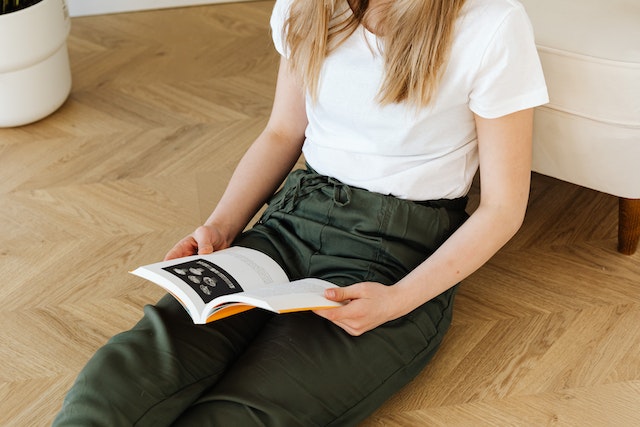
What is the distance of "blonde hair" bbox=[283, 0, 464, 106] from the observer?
1066 millimetres

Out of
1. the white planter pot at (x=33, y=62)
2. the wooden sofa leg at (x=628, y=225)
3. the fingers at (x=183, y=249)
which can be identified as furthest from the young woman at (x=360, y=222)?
the white planter pot at (x=33, y=62)

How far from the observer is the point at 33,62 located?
1887mm

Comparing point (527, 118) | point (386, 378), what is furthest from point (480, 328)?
point (527, 118)

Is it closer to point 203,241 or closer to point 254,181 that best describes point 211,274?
point 203,241

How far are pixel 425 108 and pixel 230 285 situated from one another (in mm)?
329

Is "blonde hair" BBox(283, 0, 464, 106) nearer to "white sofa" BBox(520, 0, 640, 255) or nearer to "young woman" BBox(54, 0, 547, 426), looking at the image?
"young woman" BBox(54, 0, 547, 426)

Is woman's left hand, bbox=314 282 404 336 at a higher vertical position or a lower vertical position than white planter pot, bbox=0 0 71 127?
higher

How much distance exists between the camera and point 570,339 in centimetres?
135

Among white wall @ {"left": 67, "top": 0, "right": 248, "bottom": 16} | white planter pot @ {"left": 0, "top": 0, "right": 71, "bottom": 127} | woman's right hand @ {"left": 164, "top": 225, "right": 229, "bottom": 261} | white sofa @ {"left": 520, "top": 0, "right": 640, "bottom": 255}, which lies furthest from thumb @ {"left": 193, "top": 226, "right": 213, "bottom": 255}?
white wall @ {"left": 67, "top": 0, "right": 248, "bottom": 16}

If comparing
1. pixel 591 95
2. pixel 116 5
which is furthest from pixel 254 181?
pixel 116 5

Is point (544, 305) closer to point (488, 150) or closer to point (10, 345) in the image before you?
point (488, 150)

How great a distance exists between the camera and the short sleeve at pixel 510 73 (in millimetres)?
1058

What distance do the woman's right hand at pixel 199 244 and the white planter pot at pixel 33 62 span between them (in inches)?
33.0

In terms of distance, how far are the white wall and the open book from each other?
1484mm
